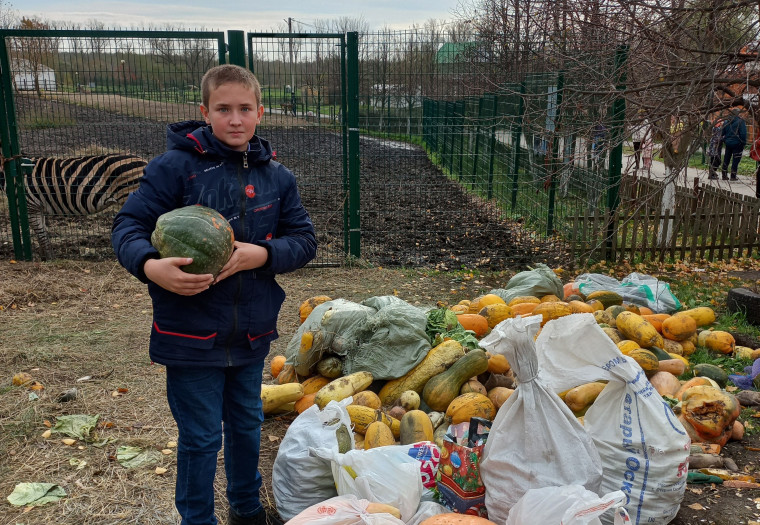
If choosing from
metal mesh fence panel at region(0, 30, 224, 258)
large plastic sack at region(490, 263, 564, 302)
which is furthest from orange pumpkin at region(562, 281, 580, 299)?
metal mesh fence panel at region(0, 30, 224, 258)

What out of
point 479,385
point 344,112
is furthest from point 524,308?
point 344,112

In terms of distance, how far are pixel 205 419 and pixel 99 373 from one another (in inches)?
112

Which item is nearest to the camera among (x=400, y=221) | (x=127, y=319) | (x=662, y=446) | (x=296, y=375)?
(x=662, y=446)

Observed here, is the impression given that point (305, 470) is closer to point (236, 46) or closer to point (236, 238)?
point (236, 238)

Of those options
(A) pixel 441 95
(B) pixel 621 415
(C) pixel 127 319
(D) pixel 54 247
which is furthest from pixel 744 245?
(D) pixel 54 247

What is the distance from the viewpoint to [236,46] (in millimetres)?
7840

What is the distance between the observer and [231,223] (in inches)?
109

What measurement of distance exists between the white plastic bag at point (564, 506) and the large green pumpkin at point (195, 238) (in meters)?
1.58

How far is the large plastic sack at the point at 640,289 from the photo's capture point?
595 centimetres

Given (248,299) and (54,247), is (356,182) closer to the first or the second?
(54,247)

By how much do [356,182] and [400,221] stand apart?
9.43ft

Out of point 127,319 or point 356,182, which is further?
point 356,182

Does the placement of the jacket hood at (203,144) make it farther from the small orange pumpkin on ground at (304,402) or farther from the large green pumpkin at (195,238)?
the small orange pumpkin on ground at (304,402)

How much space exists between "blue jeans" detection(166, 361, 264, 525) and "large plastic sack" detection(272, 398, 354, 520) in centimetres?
32
